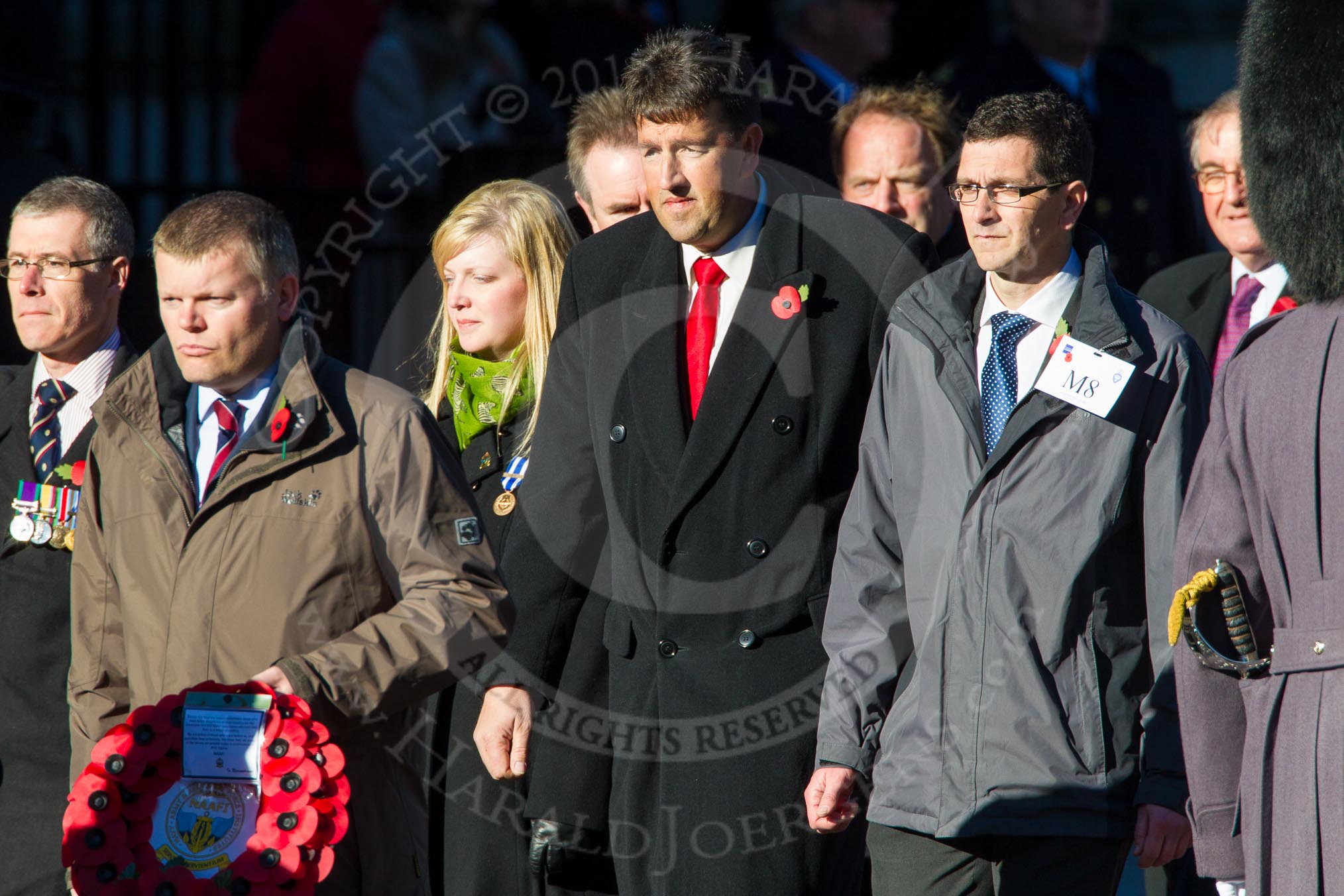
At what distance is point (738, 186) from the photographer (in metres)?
3.96

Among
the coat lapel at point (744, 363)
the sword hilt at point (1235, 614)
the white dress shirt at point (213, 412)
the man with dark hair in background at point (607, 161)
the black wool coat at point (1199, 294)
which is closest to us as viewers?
the sword hilt at point (1235, 614)

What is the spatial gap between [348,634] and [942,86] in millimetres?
4200

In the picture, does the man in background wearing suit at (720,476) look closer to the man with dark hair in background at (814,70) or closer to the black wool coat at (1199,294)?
the black wool coat at (1199,294)

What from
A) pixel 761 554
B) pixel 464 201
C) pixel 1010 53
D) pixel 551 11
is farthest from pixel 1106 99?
pixel 761 554

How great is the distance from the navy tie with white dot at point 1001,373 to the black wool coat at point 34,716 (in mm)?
2206

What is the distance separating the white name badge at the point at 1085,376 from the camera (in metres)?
3.41

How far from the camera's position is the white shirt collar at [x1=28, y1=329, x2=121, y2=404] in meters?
4.48

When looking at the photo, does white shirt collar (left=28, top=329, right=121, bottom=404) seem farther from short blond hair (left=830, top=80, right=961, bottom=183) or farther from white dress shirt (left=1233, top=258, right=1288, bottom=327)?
white dress shirt (left=1233, top=258, right=1288, bottom=327)

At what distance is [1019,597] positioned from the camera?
340 centimetres

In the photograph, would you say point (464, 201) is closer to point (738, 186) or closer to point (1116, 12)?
point (738, 186)

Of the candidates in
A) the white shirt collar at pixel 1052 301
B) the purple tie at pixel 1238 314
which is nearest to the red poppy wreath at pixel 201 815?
the white shirt collar at pixel 1052 301

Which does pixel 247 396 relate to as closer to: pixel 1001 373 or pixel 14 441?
pixel 14 441

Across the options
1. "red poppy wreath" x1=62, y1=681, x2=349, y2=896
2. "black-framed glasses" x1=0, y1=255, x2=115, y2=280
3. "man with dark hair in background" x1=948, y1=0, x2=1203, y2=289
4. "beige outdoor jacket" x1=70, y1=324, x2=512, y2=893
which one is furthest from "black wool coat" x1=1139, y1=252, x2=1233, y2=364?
"black-framed glasses" x1=0, y1=255, x2=115, y2=280

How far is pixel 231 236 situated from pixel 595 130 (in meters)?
1.44
